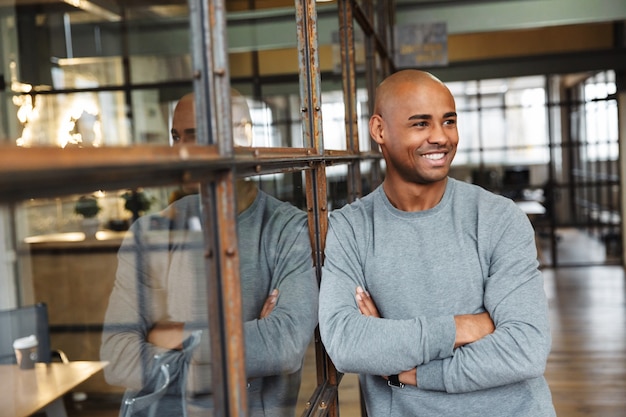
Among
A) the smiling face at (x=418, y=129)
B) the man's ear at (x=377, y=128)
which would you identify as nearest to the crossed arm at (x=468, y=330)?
the smiling face at (x=418, y=129)

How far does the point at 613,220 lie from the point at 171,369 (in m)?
9.45

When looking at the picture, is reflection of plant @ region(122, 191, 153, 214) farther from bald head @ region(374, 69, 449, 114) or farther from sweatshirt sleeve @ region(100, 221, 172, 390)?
bald head @ region(374, 69, 449, 114)

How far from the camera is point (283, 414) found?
4.48ft

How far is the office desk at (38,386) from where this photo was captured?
305cm

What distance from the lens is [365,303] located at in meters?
1.65

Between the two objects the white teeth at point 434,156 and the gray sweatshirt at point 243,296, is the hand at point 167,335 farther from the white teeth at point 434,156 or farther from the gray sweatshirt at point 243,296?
the white teeth at point 434,156

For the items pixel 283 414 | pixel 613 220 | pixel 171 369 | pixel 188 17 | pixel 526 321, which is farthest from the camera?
pixel 613 220

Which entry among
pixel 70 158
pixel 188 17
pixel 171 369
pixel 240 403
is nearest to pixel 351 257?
pixel 171 369

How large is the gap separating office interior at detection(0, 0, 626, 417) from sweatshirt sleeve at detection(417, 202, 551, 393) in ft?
1.02

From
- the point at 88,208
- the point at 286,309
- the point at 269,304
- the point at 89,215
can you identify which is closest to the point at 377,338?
the point at 286,309

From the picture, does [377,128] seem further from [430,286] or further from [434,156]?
[430,286]

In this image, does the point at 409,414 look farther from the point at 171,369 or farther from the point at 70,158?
the point at 70,158

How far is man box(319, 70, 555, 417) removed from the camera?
153 centimetres

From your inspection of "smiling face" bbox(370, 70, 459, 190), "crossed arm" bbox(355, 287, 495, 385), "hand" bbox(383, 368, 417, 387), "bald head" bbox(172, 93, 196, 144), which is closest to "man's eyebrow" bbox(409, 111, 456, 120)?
"smiling face" bbox(370, 70, 459, 190)
